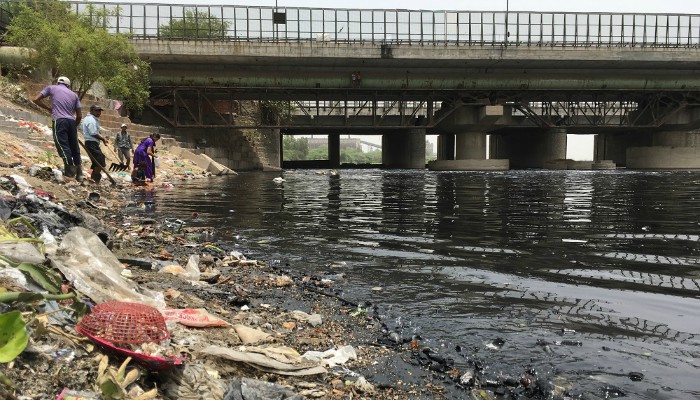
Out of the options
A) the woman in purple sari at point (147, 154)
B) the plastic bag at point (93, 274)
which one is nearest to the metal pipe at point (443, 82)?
the woman in purple sari at point (147, 154)

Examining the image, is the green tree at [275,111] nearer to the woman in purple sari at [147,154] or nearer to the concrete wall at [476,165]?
the concrete wall at [476,165]

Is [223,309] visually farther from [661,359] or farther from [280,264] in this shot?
[661,359]

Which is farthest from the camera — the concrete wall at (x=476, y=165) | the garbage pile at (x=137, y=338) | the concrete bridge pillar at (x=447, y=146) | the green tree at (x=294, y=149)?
the green tree at (x=294, y=149)

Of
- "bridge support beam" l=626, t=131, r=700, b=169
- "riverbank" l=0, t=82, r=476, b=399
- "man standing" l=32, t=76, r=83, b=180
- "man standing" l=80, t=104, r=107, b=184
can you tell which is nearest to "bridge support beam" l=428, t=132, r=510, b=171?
"bridge support beam" l=626, t=131, r=700, b=169

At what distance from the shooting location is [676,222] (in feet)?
32.5

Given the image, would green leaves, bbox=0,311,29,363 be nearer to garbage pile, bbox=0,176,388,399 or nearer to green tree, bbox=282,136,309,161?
garbage pile, bbox=0,176,388,399

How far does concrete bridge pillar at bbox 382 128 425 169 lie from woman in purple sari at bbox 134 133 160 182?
32454 mm

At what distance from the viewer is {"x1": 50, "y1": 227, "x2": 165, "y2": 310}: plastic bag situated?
11.2ft

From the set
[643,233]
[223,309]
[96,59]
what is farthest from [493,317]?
[96,59]

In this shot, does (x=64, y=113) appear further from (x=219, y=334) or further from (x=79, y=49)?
(x=79, y=49)

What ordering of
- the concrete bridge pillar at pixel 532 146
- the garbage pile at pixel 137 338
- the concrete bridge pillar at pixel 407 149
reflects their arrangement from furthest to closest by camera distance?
1. the concrete bridge pillar at pixel 532 146
2. the concrete bridge pillar at pixel 407 149
3. the garbage pile at pixel 137 338

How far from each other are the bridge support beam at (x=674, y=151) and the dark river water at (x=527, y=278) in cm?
4218

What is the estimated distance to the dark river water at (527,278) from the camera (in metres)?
3.48

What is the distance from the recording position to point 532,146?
5450cm
